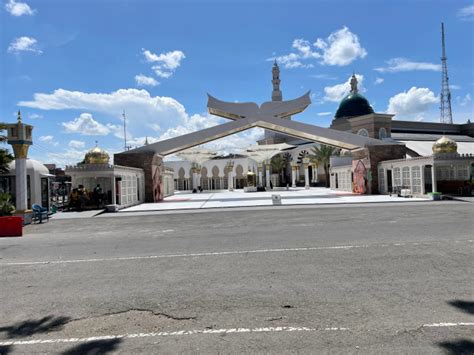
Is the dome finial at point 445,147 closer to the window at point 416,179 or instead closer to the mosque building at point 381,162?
the mosque building at point 381,162

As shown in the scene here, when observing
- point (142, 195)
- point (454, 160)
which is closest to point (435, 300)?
point (454, 160)

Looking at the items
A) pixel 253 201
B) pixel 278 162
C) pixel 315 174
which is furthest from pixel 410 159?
pixel 278 162

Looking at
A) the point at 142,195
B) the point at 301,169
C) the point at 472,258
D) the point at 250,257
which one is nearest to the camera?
the point at 472,258

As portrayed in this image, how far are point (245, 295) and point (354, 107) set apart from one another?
64.1 meters

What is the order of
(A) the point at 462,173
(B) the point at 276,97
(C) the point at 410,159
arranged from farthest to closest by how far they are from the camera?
1. (B) the point at 276,97
2. (A) the point at 462,173
3. (C) the point at 410,159

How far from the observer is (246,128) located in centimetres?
3359

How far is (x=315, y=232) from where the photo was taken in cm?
1200

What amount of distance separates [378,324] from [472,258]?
14.3 ft

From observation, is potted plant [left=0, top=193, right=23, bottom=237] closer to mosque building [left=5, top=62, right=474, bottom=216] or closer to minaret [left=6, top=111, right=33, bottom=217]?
minaret [left=6, top=111, right=33, bottom=217]

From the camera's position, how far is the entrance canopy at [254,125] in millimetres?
32344

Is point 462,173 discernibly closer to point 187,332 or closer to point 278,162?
point 187,332

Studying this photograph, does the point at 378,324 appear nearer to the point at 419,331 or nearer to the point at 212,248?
the point at 419,331

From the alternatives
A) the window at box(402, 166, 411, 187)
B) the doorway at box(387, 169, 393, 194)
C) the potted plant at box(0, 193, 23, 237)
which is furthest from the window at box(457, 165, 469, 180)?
the potted plant at box(0, 193, 23, 237)

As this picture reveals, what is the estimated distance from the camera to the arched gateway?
106 ft
